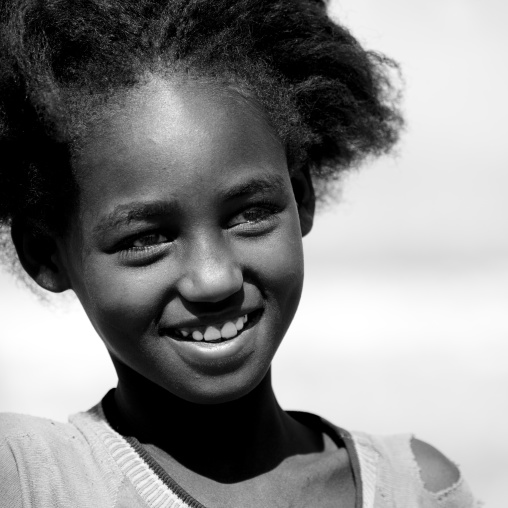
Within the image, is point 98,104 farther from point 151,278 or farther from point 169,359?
point 169,359

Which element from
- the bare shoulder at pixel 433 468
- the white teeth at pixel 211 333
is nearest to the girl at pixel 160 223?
the white teeth at pixel 211 333

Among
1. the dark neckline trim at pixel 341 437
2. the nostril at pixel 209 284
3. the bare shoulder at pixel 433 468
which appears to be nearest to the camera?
the nostril at pixel 209 284

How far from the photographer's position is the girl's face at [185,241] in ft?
4.80

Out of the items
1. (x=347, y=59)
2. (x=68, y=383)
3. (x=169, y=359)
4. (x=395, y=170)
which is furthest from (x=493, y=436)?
(x=169, y=359)

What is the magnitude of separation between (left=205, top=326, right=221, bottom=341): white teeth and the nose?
6 cm

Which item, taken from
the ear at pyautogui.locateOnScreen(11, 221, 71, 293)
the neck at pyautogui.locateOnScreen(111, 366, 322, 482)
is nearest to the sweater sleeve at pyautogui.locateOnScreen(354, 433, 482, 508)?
the neck at pyautogui.locateOnScreen(111, 366, 322, 482)

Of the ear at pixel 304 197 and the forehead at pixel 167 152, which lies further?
the ear at pixel 304 197

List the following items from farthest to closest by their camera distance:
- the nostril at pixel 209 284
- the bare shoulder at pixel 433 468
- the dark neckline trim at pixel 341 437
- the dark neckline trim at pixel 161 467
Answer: the bare shoulder at pixel 433 468, the dark neckline trim at pixel 341 437, the dark neckline trim at pixel 161 467, the nostril at pixel 209 284

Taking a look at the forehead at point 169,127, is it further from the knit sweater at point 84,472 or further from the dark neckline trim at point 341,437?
the dark neckline trim at point 341,437

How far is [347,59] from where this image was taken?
1833mm

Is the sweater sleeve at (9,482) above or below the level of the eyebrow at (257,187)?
below

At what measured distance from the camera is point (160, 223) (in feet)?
4.83

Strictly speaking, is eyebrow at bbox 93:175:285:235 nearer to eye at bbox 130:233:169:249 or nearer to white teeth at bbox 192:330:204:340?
eye at bbox 130:233:169:249

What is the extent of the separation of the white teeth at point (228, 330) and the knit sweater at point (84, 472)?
0.25 m
